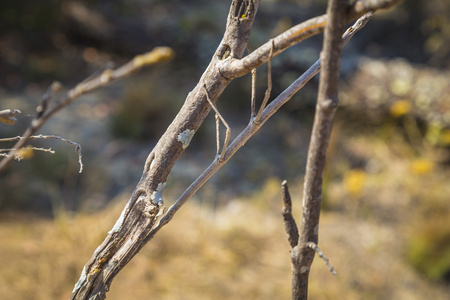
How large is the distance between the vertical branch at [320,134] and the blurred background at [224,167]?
2.81 feet

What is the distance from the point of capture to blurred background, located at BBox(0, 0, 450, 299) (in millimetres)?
2014

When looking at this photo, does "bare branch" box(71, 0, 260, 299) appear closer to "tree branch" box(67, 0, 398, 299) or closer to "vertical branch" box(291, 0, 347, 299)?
"tree branch" box(67, 0, 398, 299)

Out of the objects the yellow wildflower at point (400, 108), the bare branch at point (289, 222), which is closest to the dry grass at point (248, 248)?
the yellow wildflower at point (400, 108)

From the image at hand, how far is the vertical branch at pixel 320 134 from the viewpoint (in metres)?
0.46

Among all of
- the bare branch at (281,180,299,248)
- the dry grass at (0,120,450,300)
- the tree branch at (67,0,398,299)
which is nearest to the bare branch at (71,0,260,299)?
the tree branch at (67,0,398,299)

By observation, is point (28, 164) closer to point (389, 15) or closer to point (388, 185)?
point (388, 185)

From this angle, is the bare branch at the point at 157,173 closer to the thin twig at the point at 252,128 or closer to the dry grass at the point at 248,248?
the thin twig at the point at 252,128

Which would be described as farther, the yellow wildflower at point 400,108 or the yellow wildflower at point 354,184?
the yellow wildflower at point 400,108

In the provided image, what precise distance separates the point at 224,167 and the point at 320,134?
8.10 ft

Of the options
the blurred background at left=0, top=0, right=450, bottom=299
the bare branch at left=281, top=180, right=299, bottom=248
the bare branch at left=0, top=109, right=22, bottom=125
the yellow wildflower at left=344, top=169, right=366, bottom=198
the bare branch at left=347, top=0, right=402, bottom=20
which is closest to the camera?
the bare branch at left=347, top=0, right=402, bottom=20

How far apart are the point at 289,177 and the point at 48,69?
2.57m

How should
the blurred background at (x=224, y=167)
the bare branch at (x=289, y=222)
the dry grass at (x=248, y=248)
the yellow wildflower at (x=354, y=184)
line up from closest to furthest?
1. the bare branch at (x=289, y=222)
2. the dry grass at (x=248, y=248)
3. the blurred background at (x=224, y=167)
4. the yellow wildflower at (x=354, y=184)

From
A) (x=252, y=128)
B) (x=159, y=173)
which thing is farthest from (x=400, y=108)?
(x=159, y=173)

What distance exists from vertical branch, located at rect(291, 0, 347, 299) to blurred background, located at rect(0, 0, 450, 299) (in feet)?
2.81
